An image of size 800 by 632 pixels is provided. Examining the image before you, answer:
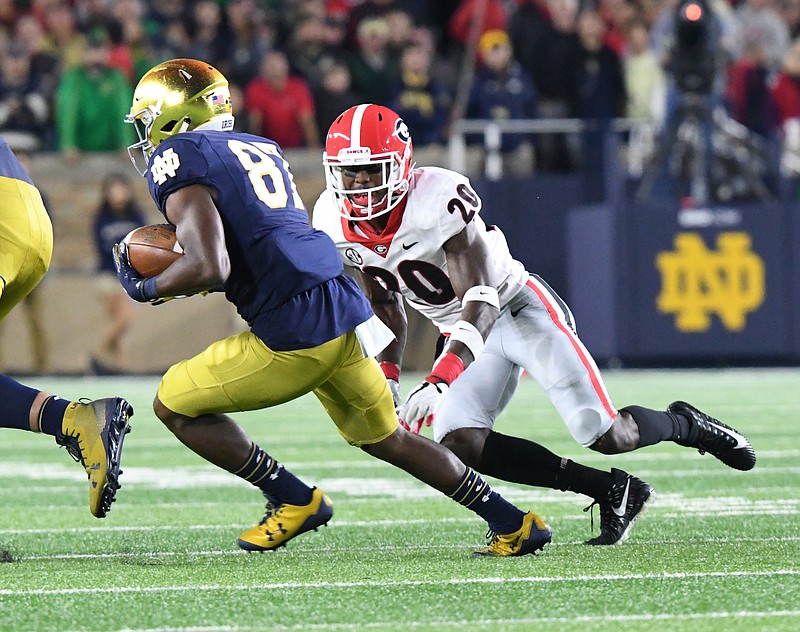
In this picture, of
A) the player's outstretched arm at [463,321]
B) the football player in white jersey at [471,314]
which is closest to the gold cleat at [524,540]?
the football player in white jersey at [471,314]

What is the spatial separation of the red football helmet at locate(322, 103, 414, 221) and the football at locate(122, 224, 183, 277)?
55 centimetres

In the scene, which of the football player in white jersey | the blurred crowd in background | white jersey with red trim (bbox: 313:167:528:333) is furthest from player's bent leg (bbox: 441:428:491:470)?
the blurred crowd in background

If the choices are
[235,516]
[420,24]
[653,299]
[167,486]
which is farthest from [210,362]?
[420,24]

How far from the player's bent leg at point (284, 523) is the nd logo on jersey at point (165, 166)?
3.15 feet

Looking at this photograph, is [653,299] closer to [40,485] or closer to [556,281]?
[556,281]

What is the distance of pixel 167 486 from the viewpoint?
5516 millimetres

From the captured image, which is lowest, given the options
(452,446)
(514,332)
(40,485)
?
(40,485)

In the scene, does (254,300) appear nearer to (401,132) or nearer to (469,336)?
(469,336)

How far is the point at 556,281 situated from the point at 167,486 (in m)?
7.29

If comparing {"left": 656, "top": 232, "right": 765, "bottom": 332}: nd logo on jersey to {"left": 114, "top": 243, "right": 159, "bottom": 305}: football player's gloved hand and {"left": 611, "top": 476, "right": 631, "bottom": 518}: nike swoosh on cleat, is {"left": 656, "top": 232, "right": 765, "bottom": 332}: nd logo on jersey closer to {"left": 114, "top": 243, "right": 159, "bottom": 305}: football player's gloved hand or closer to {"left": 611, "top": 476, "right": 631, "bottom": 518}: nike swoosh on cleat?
{"left": 611, "top": 476, "right": 631, "bottom": 518}: nike swoosh on cleat

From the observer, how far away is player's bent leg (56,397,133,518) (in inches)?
146

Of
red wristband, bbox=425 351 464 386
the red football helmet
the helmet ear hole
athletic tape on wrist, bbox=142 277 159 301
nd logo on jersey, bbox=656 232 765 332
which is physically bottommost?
nd logo on jersey, bbox=656 232 765 332

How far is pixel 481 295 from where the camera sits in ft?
12.8

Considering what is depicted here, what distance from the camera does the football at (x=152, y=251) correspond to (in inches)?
142
